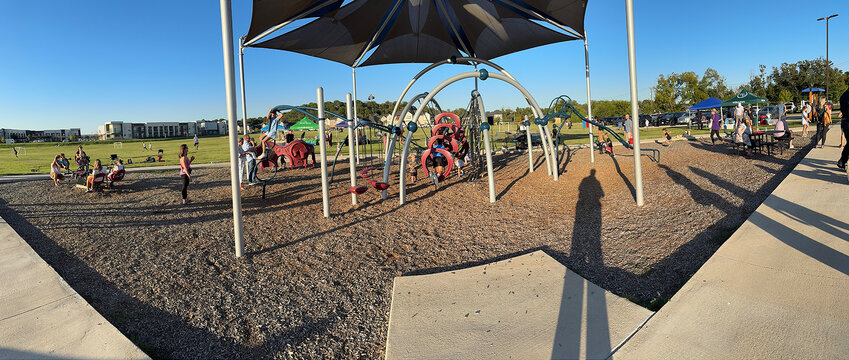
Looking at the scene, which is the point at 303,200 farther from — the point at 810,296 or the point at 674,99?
the point at 674,99

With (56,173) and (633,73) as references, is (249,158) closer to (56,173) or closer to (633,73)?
(56,173)

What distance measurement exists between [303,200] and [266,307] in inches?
231

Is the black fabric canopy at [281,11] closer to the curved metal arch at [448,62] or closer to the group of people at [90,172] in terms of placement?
the curved metal arch at [448,62]

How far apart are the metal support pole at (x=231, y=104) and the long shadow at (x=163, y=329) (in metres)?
1.55

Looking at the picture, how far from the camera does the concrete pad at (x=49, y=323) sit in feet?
10.6

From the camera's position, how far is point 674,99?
5481cm

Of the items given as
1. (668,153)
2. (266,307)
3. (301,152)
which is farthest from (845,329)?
(301,152)

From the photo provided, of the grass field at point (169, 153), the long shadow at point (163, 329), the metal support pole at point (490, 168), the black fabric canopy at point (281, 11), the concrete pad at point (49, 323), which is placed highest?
the black fabric canopy at point (281, 11)

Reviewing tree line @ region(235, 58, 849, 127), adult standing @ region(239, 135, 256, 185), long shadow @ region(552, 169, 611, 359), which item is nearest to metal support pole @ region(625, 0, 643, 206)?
long shadow @ region(552, 169, 611, 359)

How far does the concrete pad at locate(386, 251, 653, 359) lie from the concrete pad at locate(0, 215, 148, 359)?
2.21 meters

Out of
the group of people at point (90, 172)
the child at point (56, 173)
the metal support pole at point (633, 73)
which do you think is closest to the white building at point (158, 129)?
the group of people at point (90, 172)

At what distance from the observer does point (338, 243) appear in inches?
250

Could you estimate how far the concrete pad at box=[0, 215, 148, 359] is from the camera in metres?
3.24

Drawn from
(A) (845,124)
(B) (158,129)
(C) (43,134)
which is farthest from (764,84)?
(C) (43,134)
